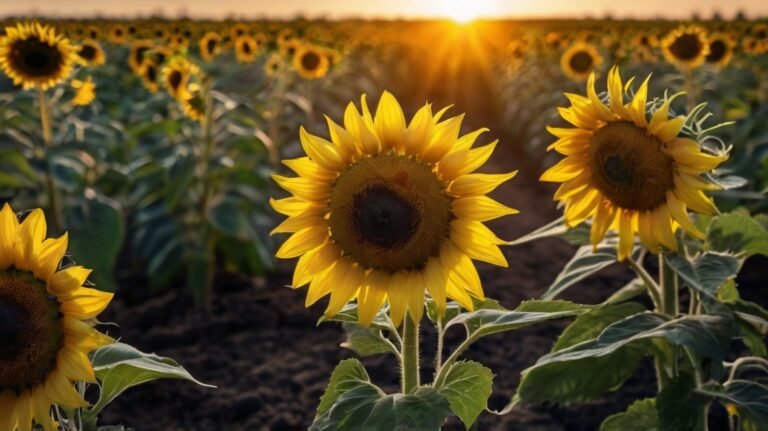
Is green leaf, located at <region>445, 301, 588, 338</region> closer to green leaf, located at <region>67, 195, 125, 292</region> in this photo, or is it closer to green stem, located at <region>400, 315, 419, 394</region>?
green stem, located at <region>400, 315, 419, 394</region>

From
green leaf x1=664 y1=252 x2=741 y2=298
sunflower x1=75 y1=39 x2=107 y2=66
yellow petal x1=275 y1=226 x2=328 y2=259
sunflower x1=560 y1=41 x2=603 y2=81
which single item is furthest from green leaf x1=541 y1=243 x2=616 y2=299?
sunflower x1=560 y1=41 x2=603 y2=81

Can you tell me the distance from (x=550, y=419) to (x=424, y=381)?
64 cm

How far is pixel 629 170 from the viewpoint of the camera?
2539 millimetres

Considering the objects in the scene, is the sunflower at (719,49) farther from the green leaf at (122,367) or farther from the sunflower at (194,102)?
the green leaf at (122,367)

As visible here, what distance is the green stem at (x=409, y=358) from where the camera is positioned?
218 cm

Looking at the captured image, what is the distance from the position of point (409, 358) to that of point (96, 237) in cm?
338

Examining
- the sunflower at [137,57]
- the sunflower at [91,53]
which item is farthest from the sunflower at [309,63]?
the sunflower at [91,53]

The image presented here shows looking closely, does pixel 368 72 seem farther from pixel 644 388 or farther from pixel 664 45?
pixel 644 388

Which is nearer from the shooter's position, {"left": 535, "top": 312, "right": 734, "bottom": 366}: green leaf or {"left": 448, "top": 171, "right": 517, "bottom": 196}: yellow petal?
{"left": 448, "top": 171, "right": 517, "bottom": 196}: yellow petal

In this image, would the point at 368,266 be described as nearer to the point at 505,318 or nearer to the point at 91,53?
the point at 505,318

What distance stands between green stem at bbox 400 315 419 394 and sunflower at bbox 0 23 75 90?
138 inches

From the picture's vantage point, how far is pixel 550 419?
3957mm

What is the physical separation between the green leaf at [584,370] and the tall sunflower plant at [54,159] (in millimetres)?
2973

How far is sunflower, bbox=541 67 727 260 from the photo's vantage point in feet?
8.04
